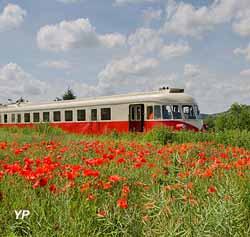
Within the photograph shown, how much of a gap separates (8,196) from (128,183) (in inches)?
45.3

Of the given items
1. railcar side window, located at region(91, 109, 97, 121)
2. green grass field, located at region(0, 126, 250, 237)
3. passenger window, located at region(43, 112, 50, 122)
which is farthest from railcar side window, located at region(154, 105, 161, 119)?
green grass field, located at region(0, 126, 250, 237)

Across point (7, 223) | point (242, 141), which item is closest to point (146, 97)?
point (242, 141)

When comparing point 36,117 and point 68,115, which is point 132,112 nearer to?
point 68,115

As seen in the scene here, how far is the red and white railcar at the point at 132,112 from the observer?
18.9m

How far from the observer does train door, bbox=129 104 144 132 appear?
19.3 meters

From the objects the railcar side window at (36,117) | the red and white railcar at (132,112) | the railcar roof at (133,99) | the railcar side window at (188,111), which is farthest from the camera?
the railcar side window at (36,117)

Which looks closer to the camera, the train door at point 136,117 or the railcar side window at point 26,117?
the train door at point 136,117

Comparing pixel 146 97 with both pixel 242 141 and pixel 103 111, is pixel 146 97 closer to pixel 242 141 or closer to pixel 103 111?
pixel 103 111

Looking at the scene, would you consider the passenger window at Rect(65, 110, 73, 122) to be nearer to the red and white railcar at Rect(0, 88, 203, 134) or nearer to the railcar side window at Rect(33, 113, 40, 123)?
the red and white railcar at Rect(0, 88, 203, 134)

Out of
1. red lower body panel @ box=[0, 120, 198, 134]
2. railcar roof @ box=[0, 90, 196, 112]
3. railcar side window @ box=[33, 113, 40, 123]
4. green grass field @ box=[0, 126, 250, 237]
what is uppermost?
railcar roof @ box=[0, 90, 196, 112]

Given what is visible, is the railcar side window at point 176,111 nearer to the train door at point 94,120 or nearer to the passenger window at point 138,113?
the passenger window at point 138,113

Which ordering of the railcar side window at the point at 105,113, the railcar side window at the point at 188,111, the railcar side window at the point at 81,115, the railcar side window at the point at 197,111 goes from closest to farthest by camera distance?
the railcar side window at the point at 188,111
the railcar side window at the point at 197,111
the railcar side window at the point at 105,113
the railcar side window at the point at 81,115

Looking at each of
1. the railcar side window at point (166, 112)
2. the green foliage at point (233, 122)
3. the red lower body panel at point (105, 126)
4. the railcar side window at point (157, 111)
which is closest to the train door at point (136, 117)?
the red lower body panel at point (105, 126)

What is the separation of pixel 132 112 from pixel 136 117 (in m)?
0.35
